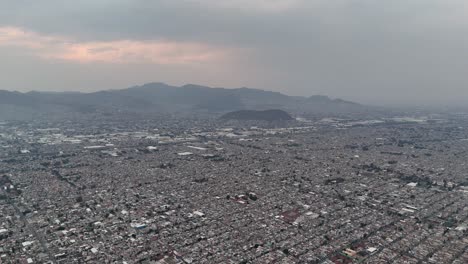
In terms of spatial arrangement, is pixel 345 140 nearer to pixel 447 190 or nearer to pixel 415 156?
pixel 415 156

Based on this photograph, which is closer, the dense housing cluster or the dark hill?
the dense housing cluster

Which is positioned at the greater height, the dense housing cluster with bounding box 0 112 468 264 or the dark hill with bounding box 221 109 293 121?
the dark hill with bounding box 221 109 293 121

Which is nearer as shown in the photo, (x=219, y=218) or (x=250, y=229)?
(x=250, y=229)

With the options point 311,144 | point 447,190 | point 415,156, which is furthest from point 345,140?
point 447,190

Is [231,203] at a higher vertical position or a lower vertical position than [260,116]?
lower

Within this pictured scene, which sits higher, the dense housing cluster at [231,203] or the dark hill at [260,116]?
the dark hill at [260,116]

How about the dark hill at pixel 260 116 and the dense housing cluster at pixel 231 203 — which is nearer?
the dense housing cluster at pixel 231 203

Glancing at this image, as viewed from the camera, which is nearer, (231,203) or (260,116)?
(231,203)

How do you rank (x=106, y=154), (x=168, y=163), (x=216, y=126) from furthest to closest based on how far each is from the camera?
(x=216, y=126) → (x=106, y=154) → (x=168, y=163)
